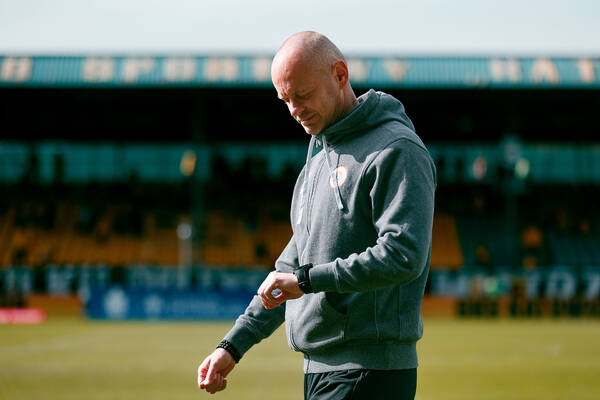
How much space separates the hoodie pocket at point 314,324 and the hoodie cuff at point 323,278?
6.6 inches

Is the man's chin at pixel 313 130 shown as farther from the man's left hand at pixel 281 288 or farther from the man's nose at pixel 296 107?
the man's left hand at pixel 281 288

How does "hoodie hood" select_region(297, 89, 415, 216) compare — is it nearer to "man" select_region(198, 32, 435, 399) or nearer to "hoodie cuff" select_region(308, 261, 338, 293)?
"man" select_region(198, 32, 435, 399)

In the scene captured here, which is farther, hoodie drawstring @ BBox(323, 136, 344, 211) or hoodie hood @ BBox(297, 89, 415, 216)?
hoodie hood @ BBox(297, 89, 415, 216)

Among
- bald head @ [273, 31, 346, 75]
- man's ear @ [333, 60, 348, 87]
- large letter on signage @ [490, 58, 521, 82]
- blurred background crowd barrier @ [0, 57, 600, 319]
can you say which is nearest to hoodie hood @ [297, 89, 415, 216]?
man's ear @ [333, 60, 348, 87]

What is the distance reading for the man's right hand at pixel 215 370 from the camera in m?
3.35

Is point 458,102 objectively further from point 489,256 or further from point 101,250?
point 101,250

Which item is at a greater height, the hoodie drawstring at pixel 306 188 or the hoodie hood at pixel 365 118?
the hoodie hood at pixel 365 118

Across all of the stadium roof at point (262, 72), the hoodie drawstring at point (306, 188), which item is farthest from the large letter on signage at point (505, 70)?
the hoodie drawstring at point (306, 188)

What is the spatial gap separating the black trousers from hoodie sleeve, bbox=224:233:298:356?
1.46 ft

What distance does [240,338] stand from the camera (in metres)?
3.49

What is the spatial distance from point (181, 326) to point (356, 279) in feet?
80.4

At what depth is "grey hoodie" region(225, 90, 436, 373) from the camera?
287 centimetres

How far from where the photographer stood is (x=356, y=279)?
2.86 m

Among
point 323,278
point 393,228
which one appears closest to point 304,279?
point 323,278
